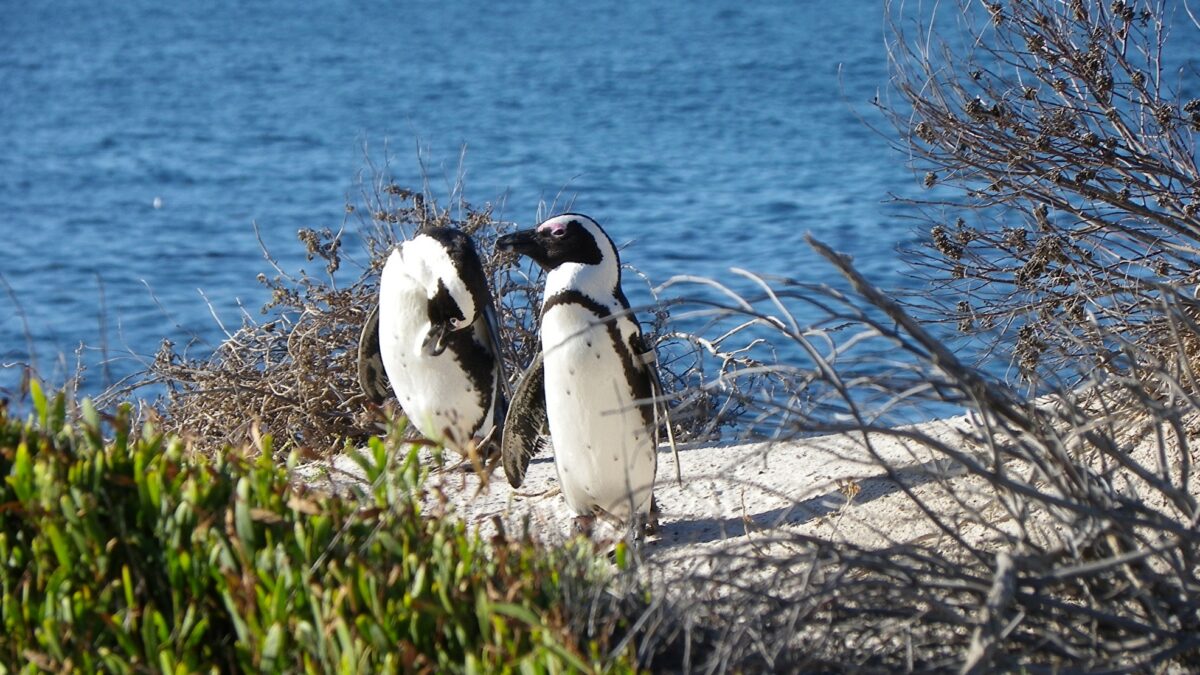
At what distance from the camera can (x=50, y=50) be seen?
34438 millimetres

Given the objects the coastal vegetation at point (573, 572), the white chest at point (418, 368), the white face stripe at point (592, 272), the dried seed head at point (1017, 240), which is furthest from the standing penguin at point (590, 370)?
the coastal vegetation at point (573, 572)

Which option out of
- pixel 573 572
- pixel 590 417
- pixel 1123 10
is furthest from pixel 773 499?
pixel 573 572

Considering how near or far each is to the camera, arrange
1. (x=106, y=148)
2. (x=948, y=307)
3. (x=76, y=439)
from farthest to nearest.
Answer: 1. (x=106, y=148)
2. (x=948, y=307)
3. (x=76, y=439)

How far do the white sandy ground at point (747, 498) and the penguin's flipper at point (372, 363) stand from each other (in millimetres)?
294

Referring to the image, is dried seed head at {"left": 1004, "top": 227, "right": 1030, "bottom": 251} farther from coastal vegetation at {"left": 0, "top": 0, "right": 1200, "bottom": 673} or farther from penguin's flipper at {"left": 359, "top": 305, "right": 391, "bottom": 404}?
penguin's flipper at {"left": 359, "top": 305, "right": 391, "bottom": 404}

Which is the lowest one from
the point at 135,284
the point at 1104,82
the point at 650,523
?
the point at 135,284

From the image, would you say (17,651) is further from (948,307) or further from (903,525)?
(948,307)

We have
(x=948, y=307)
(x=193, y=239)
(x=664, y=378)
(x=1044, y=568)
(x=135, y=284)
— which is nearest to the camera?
(x=1044, y=568)

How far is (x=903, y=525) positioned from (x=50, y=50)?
33.2 metres

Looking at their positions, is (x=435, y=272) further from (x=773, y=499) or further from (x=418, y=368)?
(x=773, y=499)

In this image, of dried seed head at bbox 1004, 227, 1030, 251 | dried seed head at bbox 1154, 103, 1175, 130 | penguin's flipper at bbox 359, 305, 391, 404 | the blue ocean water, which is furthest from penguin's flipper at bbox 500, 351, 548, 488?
dried seed head at bbox 1154, 103, 1175, 130

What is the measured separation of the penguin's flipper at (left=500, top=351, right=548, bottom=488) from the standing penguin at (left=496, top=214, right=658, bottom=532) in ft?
0.54

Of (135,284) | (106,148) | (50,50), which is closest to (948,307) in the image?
(135,284)

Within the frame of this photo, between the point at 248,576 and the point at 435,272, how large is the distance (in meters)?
2.88
